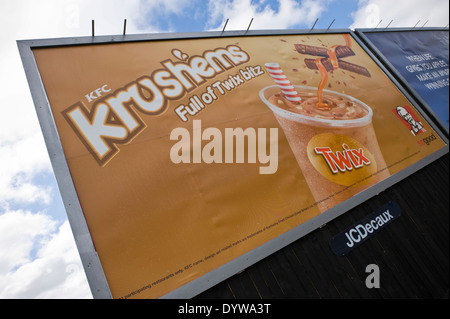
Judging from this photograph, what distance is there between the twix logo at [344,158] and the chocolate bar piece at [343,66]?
7.07 ft

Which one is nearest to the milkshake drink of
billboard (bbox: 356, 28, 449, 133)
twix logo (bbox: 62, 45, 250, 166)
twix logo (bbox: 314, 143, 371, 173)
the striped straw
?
twix logo (bbox: 314, 143, 371, 173)

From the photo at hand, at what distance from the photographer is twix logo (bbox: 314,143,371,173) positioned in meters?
4.62

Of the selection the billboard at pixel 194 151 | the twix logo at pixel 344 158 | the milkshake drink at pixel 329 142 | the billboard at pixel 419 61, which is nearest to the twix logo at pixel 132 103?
the billboard at pixel 194 151

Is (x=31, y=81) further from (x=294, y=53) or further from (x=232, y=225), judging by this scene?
(x=294, y=53)

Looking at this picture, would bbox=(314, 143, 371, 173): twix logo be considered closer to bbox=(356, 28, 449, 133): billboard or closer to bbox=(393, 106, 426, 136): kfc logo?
bbox=(393, 106, 426, 136): kfc logo

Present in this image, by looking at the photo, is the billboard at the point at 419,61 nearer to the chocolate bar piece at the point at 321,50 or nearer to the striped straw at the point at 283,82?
the chocolate bar piece at the point at 321,50

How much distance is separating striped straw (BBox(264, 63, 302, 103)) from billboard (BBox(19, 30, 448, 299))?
0.09 feet

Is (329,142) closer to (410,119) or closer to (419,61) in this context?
(410,119)

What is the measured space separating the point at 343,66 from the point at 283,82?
2.27 m

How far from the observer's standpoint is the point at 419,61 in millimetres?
8234

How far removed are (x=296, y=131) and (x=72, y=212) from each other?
3496mm

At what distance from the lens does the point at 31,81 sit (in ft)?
10.7

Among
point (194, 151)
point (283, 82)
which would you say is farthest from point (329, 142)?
point (194, 151)
